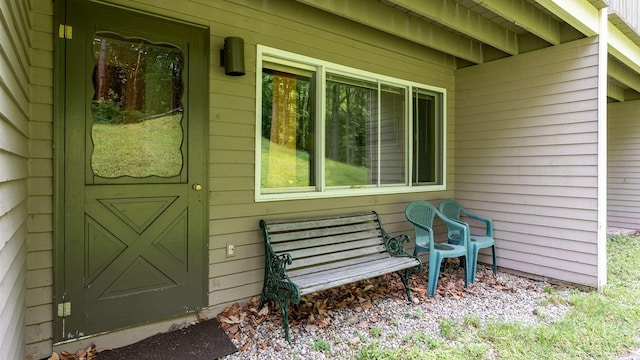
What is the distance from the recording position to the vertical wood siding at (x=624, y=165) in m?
6.85

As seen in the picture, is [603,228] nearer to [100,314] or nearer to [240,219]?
[240,219]

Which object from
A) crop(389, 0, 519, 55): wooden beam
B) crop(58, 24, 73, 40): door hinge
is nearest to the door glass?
crop(58, 24, 73, 40): door hinge

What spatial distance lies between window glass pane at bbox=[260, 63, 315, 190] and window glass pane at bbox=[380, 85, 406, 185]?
101cm

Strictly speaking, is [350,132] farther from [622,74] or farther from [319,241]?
[622,74]

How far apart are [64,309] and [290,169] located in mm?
1995

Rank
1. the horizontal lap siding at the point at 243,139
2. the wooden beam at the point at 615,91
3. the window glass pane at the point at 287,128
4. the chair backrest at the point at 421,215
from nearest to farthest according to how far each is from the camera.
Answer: the horizontal lap siding at the point at 243,139
the window glass pane at the point at 287,128
the chair backrest at the point at 421,215
the wooden beam at the point at 615,91

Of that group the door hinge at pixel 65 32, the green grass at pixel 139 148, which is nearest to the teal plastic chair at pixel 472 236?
the green grass at pixel 139 148

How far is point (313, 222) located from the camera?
3.25 meters

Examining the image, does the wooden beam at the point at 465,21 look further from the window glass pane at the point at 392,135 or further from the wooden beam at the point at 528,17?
the window glass pane at the point at 392,135

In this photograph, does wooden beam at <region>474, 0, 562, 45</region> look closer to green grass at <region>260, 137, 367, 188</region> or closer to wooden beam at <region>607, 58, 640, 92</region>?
green grass at <region>260, 137, 367, 188</region>

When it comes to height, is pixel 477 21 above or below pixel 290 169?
above

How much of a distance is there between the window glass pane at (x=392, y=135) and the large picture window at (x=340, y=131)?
1 centimetres

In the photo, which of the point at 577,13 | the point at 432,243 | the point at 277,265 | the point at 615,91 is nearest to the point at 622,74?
the point at 615,91

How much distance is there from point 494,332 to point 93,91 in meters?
3.29
